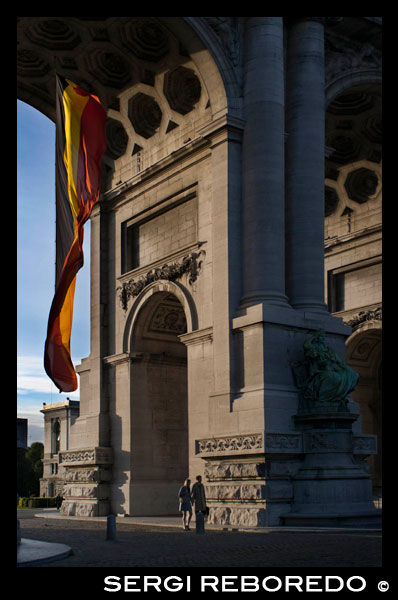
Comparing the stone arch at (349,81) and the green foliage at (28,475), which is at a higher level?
the stone arch at (349,81)

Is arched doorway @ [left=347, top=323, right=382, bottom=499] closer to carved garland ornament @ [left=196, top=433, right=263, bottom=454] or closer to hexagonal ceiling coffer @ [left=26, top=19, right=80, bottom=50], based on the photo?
carved garland ornament @ [left=196, top=433, right=263, bottom=454]

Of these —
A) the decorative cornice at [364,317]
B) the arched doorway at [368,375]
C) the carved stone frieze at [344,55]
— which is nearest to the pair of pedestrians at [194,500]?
the carved stone frieze at [344,55]

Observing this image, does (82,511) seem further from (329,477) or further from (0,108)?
(0,108)

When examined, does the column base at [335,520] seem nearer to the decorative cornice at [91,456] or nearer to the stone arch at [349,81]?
the decorative cornice at [91,456]

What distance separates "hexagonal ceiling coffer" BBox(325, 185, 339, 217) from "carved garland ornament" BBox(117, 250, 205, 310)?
14.3m

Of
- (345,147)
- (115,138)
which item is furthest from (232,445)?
(345,147)

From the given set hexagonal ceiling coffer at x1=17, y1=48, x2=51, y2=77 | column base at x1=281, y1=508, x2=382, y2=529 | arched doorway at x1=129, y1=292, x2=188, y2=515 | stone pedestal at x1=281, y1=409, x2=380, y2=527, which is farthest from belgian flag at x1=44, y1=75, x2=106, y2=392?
hexagonal ceiling coffer at x1=17, y1=48, x2=51, y2=77

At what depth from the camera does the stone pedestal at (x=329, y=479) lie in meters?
24.2

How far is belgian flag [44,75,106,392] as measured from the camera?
1906 cm

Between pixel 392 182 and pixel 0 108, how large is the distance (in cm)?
502

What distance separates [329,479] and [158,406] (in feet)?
33.6

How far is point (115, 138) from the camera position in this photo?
36188 mm

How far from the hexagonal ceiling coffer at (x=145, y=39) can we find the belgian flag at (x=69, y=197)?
908 centimetres
